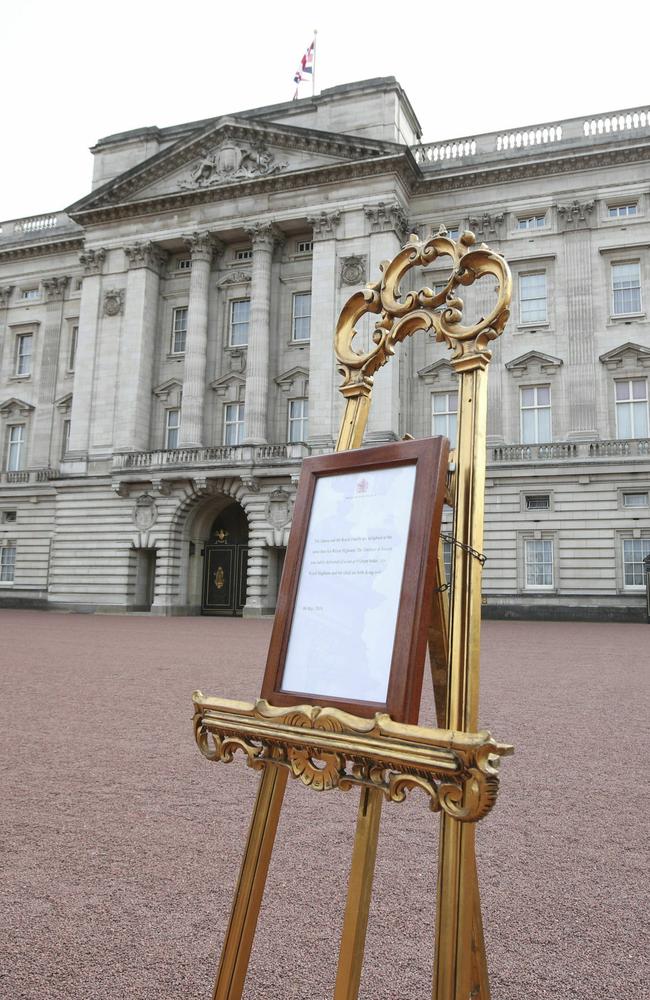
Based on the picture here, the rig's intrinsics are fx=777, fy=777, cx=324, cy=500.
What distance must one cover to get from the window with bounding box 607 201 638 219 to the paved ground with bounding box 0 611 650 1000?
2872cm

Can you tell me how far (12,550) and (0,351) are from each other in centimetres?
1112

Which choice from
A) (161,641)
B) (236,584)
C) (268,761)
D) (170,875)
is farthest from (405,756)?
(236,584)

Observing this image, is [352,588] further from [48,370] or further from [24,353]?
[24,353]

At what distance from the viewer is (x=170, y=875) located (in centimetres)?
404

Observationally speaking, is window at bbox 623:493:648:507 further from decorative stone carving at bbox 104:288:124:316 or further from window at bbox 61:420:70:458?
window at bbox 61:420:70:458

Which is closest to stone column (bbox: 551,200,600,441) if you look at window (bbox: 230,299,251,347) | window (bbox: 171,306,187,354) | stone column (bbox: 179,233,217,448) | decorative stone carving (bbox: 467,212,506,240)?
decorative stone carving (bbox: 467,212,506,240)

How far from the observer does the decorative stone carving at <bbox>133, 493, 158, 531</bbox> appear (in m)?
34.4

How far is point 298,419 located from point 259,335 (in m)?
4.12

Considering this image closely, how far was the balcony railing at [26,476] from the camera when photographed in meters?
40.1

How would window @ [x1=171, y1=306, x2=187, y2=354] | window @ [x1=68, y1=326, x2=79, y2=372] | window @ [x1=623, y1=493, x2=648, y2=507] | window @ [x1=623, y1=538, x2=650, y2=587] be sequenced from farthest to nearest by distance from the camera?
window @ [x1=68, y1=326, x2=79, y2=372] → window @ [x1=171, y1=306, x2=187, y2=354] → window @ [x1=623, y1=493, x2=648, y2=507] → window @ [x1=623, y1=538, x2=650, y2=587]

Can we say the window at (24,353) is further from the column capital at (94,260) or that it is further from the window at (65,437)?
the column capital at (94,260)

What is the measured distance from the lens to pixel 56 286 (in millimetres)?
41500

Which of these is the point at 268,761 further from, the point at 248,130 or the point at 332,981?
the point at 248,130

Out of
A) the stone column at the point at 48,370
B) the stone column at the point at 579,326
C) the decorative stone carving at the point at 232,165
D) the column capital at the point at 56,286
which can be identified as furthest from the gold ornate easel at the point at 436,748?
the column capital at the point at 56,286
